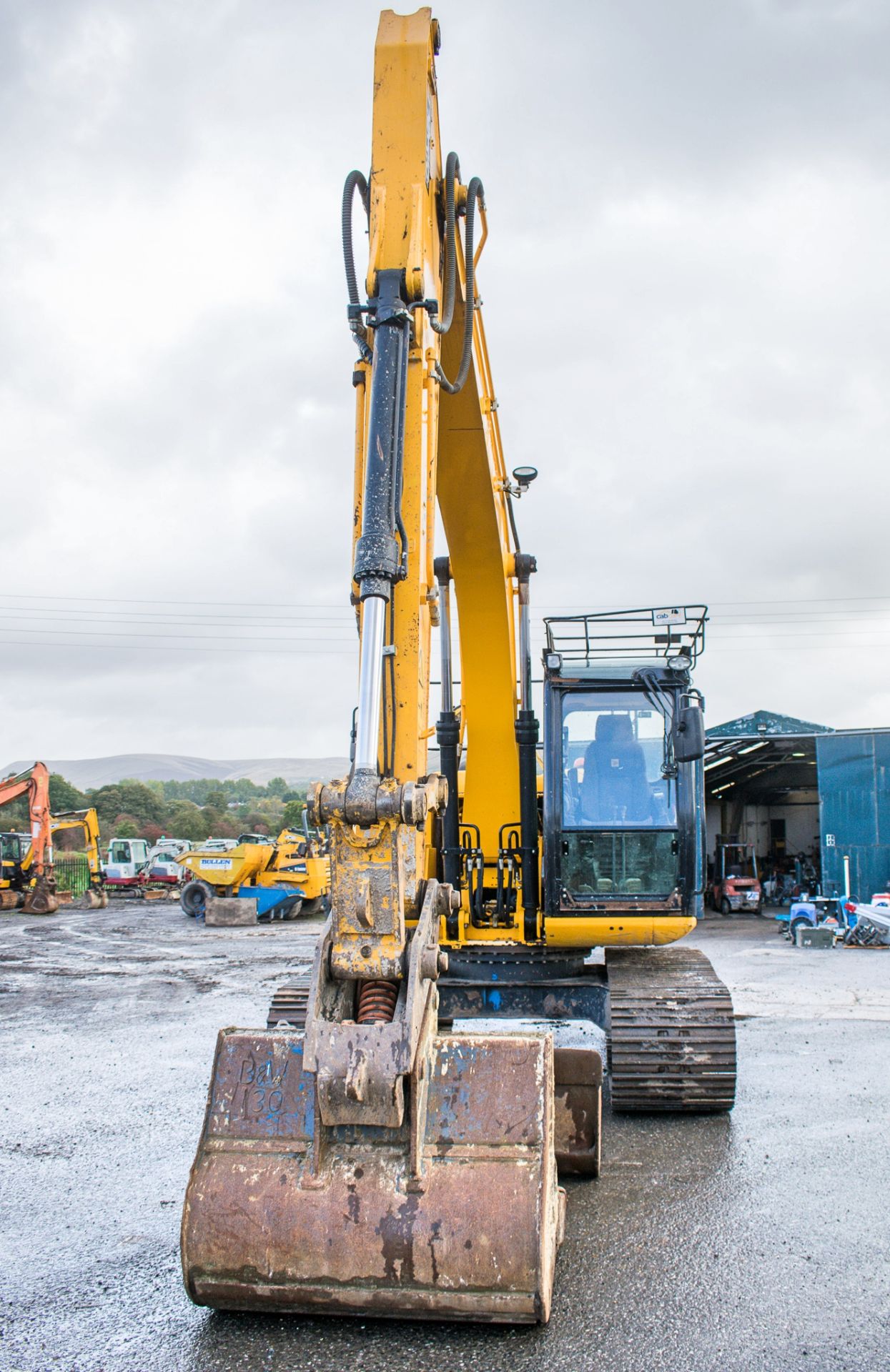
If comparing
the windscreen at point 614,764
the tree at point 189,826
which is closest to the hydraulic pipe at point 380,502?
the windscreen at point 614,764

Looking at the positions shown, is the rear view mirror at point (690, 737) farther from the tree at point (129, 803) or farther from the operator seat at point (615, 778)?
the tree at point (129, 803)

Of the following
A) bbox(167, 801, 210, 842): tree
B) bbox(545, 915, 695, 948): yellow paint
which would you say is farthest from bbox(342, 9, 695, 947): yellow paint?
bbox(167, 801, 210, 842): tree

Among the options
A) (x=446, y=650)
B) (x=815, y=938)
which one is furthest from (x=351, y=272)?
(x=815, y=938)

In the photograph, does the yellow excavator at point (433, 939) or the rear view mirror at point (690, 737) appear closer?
the yellow excavator at point (433, 939)

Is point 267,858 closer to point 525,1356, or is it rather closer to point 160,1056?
point 160,1056

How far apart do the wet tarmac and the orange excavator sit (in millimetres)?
16779

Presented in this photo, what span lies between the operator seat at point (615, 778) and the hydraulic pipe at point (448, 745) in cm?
91

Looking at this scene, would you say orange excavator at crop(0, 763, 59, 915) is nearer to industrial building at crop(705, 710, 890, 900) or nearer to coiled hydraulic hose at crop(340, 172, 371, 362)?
industrial building at crop(705, 710, 890, 900)

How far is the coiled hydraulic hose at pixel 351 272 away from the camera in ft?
13.6

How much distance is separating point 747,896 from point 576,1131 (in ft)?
65.6

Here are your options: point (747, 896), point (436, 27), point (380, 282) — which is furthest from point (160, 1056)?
point (747, 896)

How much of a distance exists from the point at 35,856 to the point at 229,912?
7808 millimetres

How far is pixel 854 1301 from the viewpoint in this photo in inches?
141

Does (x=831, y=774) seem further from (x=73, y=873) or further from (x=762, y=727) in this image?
(x=73, y=873)
